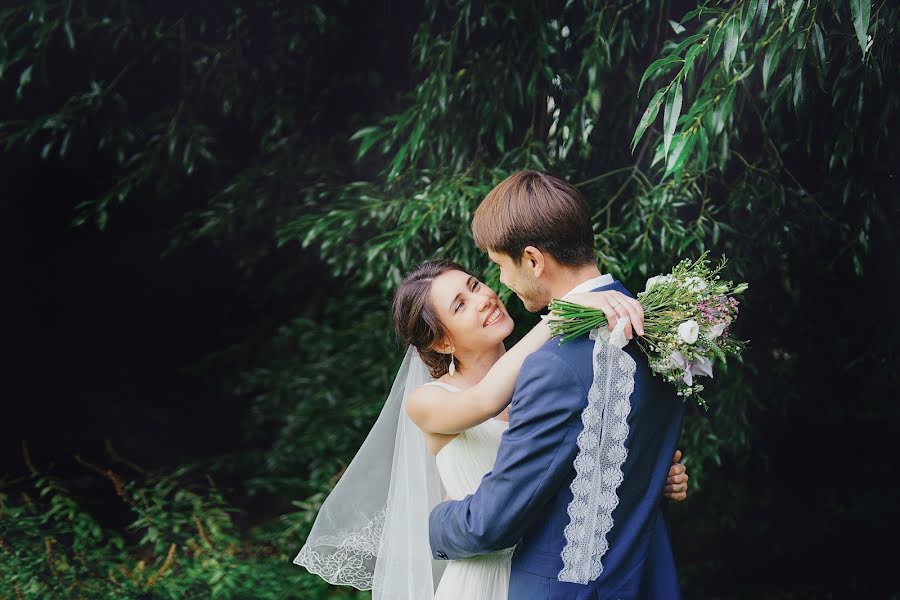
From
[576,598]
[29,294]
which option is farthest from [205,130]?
[576,598]

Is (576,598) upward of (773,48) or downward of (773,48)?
downward

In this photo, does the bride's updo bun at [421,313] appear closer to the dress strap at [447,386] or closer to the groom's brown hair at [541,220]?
the dress strap at [447,386]

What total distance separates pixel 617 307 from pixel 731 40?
0.97m

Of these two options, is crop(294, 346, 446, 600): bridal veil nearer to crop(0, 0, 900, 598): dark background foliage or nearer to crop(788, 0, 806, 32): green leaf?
crop(0, 0, 900, 598): dark background foliage

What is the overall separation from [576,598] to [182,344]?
4.13m

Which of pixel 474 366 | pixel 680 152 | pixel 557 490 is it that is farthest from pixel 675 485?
pixel 680 152

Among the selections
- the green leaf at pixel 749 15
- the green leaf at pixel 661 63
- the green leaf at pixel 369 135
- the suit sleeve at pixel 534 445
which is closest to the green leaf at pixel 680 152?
the green leaf at pixel 661 63

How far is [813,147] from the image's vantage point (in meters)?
3.59

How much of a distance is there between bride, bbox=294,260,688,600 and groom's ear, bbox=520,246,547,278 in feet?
0.40

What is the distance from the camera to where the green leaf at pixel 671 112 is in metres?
2.26

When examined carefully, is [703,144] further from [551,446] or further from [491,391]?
[551,446]

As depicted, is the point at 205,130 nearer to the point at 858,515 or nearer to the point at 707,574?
the point at 707,574

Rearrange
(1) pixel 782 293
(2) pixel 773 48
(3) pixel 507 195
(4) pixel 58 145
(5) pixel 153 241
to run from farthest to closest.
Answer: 1. (5) pixel 153 241
2. (4) pixel 58 145
3. (1) pixel 782 293
4. (2) pixel 773 48
5. (3) pixel 507 195

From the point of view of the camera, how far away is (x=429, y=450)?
2.21 meters
